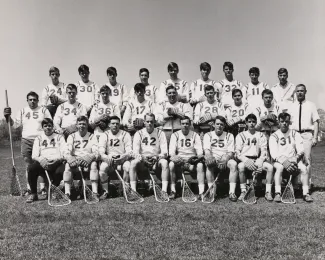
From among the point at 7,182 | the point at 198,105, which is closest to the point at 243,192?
the point at 198,105

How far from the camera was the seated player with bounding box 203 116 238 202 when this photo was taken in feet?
26.5

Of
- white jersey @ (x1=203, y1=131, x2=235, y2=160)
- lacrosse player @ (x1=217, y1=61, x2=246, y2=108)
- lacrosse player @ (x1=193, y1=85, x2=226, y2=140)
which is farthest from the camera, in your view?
lacrosse player @ (x1=217, y1=61, x2=246, y2=108)

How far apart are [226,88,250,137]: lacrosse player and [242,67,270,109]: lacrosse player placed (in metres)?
0.29

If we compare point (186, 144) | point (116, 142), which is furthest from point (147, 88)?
point (186, 144)

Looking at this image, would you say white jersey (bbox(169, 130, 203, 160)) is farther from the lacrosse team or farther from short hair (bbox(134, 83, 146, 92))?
short hair (bbox(134, 83, 146, 92))

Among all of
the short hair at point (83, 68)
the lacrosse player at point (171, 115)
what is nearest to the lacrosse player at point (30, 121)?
the short hair at point (83, 68)

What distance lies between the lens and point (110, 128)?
8680 mm

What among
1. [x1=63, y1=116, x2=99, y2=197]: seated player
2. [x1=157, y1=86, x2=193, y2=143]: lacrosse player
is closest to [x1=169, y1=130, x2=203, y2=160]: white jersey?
[x1=157, y1=86, x2=193, y2=143]: lacrosse player

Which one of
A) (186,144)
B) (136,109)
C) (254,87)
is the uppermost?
(254,87)

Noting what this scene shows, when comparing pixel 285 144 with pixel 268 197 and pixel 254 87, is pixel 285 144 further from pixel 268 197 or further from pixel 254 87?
pixel 254 87

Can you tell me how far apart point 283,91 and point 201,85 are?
1990 mm

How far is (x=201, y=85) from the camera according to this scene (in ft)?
31.2

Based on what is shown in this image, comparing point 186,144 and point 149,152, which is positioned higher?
point 186,144

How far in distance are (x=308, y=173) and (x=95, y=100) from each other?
527 cm
